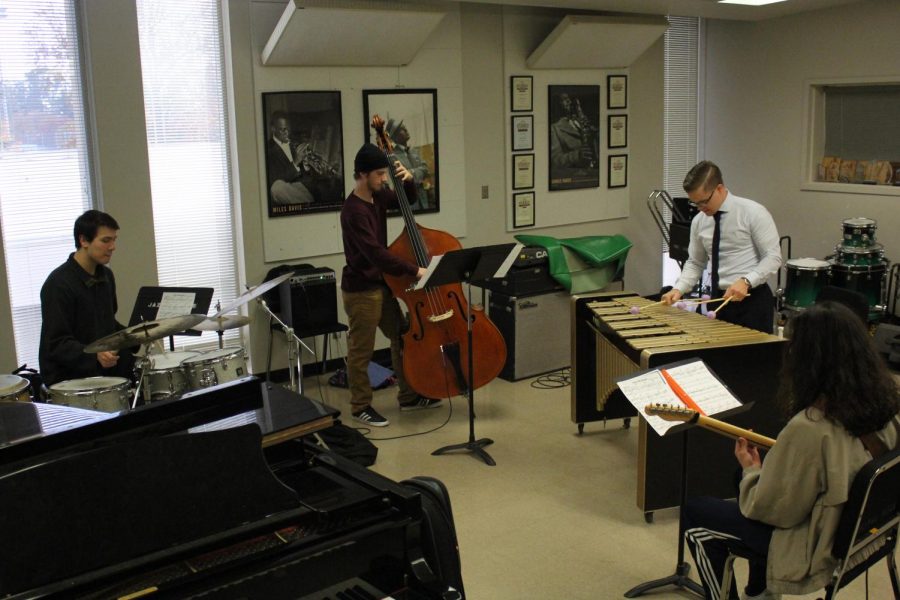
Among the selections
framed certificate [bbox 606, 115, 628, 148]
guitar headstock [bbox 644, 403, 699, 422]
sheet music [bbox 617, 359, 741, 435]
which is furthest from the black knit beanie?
framed certificate [bbox 606, 115, 628, 148]

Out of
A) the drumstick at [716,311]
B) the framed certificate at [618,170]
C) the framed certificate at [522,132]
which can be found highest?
the framed certificate at [522,132]

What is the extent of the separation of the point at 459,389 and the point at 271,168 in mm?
2131

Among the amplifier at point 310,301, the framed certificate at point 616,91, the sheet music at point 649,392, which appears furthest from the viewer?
the framed certificate at point 616,91

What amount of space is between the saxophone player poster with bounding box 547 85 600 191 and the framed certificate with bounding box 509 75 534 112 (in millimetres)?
233

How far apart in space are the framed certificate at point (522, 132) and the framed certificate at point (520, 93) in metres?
0.07

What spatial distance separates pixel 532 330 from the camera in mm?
6738

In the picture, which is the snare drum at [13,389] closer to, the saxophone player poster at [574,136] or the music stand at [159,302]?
the music stand at [159,302]

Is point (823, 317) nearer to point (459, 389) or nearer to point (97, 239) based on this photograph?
point (459, 389)

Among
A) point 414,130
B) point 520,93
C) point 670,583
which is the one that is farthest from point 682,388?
point 520,93

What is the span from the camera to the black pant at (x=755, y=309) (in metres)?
4.91

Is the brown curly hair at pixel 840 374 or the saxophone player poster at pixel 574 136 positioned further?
the saxophone player poster at pixel 574 136

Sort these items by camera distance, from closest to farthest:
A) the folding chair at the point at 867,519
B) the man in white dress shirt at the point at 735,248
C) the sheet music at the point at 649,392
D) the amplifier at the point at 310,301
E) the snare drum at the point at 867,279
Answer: the folding chair at the point at 867,519 → the sheet music at the point at 649,392 → the man in white dress shirt at the point at 735,248 → the amplifier at the point at 310,301 → the snare drum at the point at 867,279

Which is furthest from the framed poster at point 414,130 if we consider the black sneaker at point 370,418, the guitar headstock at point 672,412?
the guitar headstock at point 672,412

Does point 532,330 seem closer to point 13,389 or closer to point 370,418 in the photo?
point 370,418
